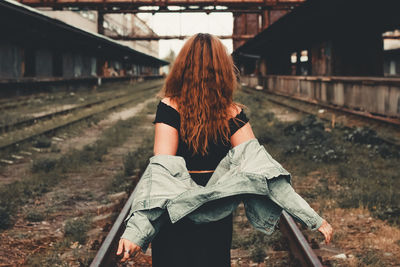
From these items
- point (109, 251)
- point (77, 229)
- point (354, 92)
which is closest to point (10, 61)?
point (354, 92)

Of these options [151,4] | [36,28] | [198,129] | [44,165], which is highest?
[151,4]

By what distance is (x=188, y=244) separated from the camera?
1.92m

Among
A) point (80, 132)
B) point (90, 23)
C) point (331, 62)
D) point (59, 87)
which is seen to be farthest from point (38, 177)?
point (90, 23)

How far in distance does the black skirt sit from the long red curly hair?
35 cm

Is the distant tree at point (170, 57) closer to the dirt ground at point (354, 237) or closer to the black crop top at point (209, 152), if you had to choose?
the dirt ground at point (354, 237)

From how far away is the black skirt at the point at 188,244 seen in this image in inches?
75.2

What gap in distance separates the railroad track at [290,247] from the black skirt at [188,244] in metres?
1.45

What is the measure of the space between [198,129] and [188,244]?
20.9 inches

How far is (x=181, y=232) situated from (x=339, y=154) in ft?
21.7

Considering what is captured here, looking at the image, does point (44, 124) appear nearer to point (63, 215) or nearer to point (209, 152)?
point (63, 215)

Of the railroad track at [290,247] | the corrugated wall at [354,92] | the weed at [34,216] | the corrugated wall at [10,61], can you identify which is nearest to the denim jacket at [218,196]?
the railroad track at [290,247]

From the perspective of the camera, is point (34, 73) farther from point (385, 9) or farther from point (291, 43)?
point (385, 9)

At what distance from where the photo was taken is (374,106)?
1211cm

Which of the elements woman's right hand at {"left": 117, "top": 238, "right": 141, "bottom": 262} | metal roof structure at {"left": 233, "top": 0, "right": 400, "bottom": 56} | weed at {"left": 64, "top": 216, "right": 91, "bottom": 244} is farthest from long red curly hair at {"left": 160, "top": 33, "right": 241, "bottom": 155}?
metal roof structure at {"left": 233, "top": 0, "right": 400, "bottom": 56}
